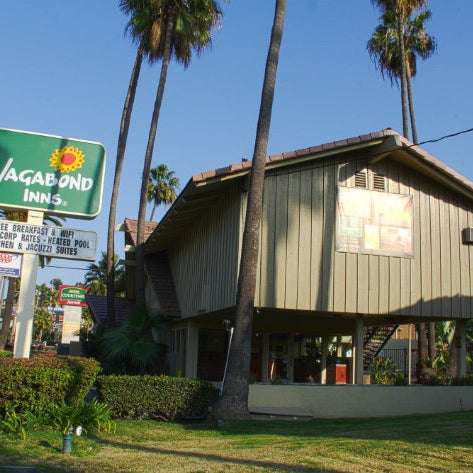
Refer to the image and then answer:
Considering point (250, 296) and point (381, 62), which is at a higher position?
point (381, 62)

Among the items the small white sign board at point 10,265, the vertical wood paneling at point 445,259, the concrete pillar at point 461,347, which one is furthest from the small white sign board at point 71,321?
the small white sign board at point 10,265

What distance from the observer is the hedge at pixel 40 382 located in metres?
11.1

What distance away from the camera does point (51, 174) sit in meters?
12.5

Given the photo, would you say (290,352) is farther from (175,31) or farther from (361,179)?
(175,31)

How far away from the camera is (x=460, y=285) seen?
17.6 meters

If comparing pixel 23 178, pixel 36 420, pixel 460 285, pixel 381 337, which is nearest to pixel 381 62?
pixel 381 337

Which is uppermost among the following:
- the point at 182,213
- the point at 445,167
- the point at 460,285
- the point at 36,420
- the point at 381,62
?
the point at 381,62

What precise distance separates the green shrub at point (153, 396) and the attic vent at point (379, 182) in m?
6.97

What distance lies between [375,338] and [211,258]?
31.2 feet

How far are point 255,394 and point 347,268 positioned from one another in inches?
154

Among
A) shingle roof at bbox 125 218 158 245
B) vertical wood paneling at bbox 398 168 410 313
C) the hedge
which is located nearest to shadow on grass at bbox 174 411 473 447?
the hedge

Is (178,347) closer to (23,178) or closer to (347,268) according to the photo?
(347,268)

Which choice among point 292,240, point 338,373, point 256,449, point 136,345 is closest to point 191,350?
point 136,345

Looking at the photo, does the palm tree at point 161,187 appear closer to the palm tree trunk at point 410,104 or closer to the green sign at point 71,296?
the green sign at point 71,296
